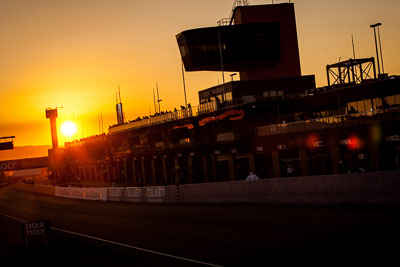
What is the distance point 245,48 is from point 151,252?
191 feet

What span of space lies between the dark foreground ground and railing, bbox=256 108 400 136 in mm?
19087

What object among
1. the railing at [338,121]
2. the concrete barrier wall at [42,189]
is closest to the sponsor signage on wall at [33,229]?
the railing at [338,121]

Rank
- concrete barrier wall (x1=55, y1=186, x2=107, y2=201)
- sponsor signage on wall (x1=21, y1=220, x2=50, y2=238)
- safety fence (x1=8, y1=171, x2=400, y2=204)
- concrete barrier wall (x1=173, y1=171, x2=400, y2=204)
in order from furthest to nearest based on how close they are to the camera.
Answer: concrete barrier wall (x1=55, y1=186, x2=107, y2=201) < safety fence (x1=8, y1=171, x2=400, y2=204) < concrete barrier wall (x1=173, y1=171, x2=400, y2=204) < sponsor signage on wall (x1=21, y1=220, x2=50, y2=238)

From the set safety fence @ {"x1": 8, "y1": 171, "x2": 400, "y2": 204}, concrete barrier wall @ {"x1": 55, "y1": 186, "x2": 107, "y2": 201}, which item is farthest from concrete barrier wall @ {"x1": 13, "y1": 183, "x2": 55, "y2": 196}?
safety fence @ {"x1": 8, "y1": 171, "x2": 400, "y2": 204}

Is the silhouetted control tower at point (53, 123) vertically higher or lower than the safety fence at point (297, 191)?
higher

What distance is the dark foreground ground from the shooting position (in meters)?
12.2

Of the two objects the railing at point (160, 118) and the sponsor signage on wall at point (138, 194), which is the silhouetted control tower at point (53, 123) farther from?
the sponsor signage on wall at point (138, 194)

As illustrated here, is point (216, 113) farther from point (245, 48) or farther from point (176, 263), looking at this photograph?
point (176, 263)

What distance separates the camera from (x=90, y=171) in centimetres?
11912

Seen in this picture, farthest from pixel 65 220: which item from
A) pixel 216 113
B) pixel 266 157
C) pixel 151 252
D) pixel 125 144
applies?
pixel 125 144

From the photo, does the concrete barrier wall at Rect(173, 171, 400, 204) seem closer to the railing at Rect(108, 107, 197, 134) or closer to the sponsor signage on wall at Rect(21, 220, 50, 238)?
the sponsor signage on wall at Rect(21, 220, 50, 238)

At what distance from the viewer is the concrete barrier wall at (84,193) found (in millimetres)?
48675

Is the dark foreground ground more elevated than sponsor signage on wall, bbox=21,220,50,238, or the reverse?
sponsor signage on wall, bbox=21,220,50,238

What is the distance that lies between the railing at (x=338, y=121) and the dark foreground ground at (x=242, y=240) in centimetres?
1909
